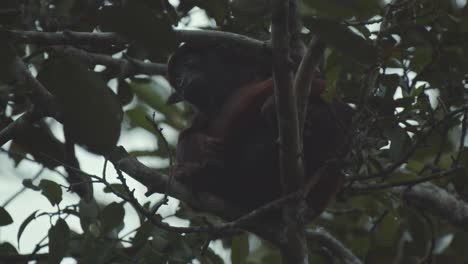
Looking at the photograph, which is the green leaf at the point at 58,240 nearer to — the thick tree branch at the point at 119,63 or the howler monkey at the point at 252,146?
the howler monkey at the point at 252,146

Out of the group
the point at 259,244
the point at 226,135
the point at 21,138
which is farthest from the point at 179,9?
the point at 259,244

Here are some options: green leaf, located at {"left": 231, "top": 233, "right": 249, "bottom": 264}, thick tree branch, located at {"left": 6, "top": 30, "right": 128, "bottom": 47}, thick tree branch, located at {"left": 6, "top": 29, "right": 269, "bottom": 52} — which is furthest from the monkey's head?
thick tree branch, located at {"left": 6, "top": 30, "right": 128, "bottom": 47}

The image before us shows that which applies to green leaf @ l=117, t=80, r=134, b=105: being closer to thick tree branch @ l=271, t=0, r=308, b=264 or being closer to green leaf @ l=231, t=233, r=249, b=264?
green leaf @ l=231, t=233, r=249, b=264

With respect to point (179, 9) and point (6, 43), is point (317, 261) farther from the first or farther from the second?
point (6, 43)

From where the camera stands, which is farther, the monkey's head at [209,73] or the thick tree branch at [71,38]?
the monkey's head at [209,73]

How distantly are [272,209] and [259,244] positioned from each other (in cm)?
357

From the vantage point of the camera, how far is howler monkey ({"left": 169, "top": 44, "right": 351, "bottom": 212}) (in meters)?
4.00

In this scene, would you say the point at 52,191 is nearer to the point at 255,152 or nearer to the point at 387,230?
the point at 255,152

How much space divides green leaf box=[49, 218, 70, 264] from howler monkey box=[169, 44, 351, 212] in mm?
785

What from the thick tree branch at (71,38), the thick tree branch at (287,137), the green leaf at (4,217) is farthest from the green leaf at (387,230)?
the thick tree branch at (71,38)

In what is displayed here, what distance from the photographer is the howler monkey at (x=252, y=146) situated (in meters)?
4.00

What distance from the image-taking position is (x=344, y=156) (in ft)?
11.6

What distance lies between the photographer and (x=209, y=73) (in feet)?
17.4

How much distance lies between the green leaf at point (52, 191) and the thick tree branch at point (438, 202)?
2.41m
